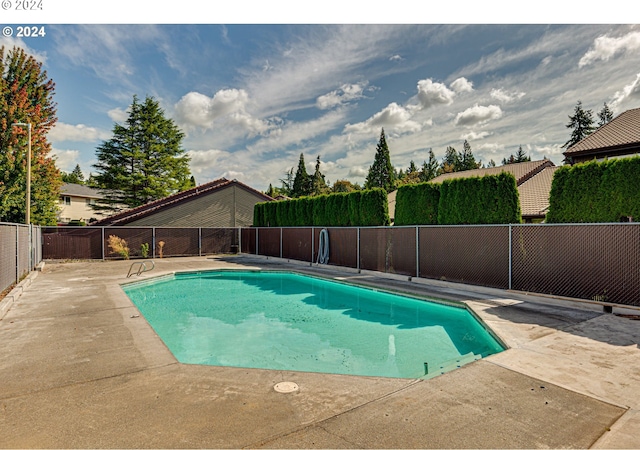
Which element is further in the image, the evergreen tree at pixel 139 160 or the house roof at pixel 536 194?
the evergreen tree at pixel 139 160

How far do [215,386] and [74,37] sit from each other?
928 centimetres

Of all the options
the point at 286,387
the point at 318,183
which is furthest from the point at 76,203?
the point at 286,387

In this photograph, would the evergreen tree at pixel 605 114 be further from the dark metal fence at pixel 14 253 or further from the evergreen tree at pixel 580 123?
the dark metal fence at pixel 14 253

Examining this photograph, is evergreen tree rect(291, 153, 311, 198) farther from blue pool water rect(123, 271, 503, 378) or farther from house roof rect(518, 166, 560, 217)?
blue pool water rect(123, 271, 503, 378)

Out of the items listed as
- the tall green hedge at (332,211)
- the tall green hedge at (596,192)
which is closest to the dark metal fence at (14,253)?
the tall green hedge at (332,211)

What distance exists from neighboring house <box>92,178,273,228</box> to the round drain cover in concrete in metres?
19.6

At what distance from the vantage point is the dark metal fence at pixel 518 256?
20.8ft

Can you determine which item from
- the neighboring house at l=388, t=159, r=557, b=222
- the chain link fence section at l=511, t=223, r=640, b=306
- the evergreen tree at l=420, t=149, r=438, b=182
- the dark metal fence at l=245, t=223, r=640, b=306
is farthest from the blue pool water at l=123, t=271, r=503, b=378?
the evergreen tree at l=420, t=149, r=438, b=182

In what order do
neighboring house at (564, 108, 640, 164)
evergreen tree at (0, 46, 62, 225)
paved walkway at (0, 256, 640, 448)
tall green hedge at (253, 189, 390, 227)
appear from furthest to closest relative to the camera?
1. evergreen tree at (0, 46, 62, 225)
2. neighboring house at (564, 108, 640, 164)
3. tall green hedge at (253, 189, 390, 227)
4. paved walkway at (0, 256, 640, 448)

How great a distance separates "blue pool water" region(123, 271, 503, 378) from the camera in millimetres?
5117

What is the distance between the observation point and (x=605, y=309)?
20.6 ft

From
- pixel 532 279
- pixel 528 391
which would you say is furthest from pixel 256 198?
pixel 528 391

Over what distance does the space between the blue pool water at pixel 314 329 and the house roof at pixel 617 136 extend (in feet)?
39.8
